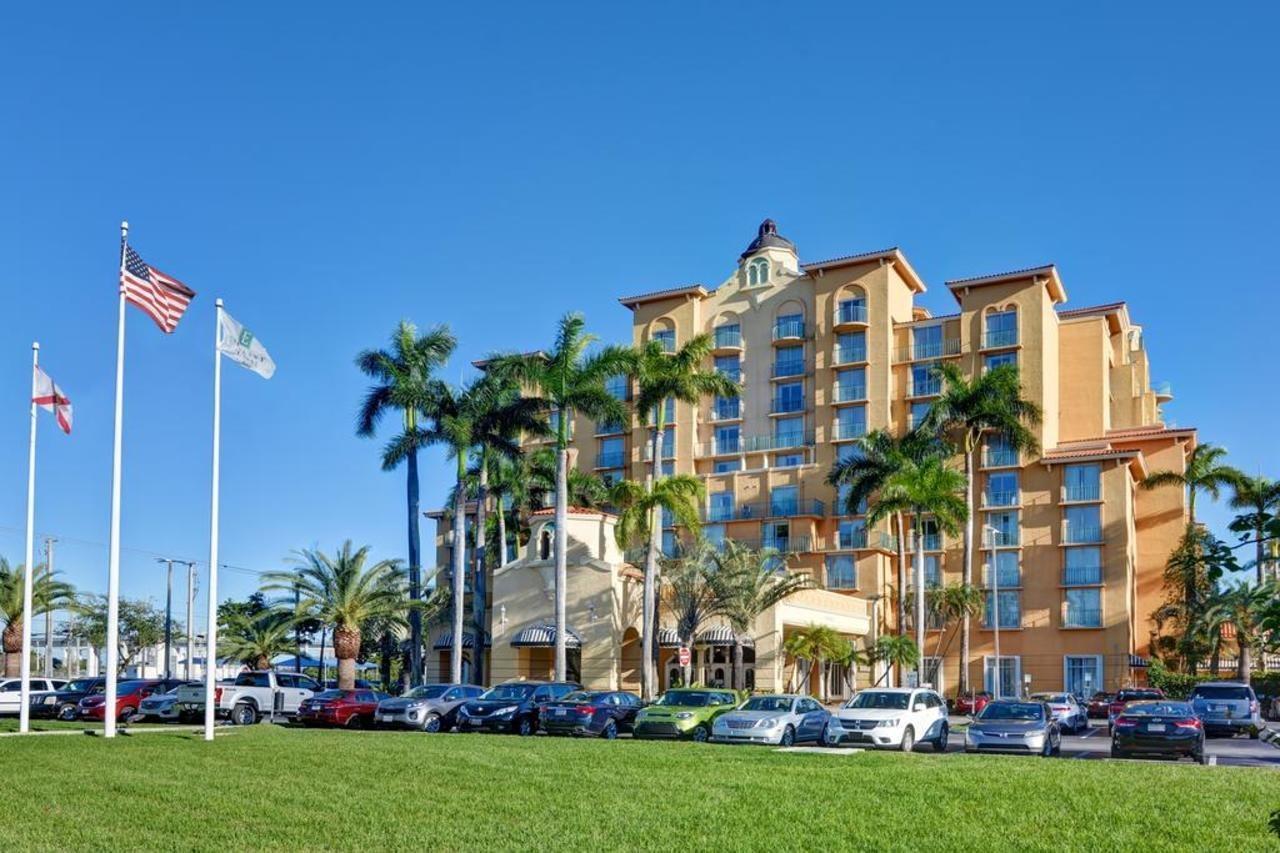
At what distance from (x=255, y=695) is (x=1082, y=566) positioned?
47.3 meters

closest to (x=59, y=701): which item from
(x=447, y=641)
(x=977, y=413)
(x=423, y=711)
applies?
(x=423, y=711)

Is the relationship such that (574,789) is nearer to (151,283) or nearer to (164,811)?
(164,811)

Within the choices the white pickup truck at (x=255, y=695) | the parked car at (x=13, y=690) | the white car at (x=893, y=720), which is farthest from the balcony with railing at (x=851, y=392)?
the white car at (x=893, y=720)

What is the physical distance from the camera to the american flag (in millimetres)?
28719

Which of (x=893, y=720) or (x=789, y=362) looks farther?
(x=789, y=362)

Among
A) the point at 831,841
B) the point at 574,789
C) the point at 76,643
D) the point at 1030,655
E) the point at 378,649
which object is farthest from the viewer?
the point at 76,643

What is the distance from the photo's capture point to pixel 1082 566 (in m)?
70.9

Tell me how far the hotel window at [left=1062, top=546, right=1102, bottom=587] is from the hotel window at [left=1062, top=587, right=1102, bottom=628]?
1.60ft

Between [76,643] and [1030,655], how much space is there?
244 feet

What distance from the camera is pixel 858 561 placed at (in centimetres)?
7481

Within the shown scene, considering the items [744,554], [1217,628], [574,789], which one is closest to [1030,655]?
[1217,628]

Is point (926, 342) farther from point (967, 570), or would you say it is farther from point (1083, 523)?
point (967, 570)

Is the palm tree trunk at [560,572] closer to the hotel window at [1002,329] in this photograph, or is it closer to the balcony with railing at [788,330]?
the balcony with railing at [788,330]

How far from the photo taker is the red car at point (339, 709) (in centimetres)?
3775
